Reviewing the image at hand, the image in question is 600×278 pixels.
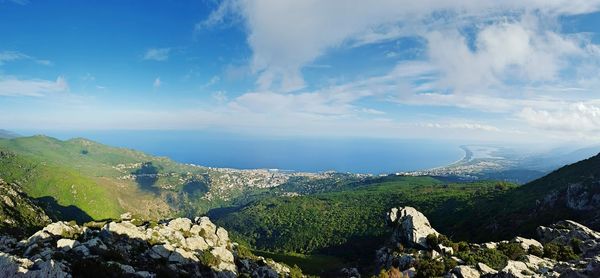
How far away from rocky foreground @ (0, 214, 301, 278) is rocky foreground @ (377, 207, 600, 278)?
34420 millimetres

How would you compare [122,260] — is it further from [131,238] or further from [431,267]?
[431,267]

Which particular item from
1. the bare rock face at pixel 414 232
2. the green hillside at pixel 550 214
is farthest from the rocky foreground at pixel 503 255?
the green hillside at pixel 550 214

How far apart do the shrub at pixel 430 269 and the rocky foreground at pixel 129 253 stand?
37365 mm

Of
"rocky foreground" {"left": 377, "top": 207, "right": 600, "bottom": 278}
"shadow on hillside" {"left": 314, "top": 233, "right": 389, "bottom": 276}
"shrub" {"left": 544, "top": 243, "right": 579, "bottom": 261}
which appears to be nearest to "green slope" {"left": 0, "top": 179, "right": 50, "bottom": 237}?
"shadow on hillside" {"left": 314, "top": 233, "right": 389, "bottom": 276}

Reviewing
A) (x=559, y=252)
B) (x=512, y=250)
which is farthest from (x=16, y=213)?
(x=559, y=252)

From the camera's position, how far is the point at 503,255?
5806cm

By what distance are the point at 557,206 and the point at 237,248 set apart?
9347 cm

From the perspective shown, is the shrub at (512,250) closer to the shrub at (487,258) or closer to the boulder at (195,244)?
the shrub at (487,258)

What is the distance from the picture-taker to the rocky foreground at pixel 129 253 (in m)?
41.2

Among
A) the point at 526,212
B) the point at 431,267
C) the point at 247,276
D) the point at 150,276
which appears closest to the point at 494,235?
the point at 526,212

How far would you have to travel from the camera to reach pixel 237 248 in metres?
99.0

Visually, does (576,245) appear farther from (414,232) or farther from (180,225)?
(180,225)

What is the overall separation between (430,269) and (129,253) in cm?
5058

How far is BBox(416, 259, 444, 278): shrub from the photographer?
53.3m
